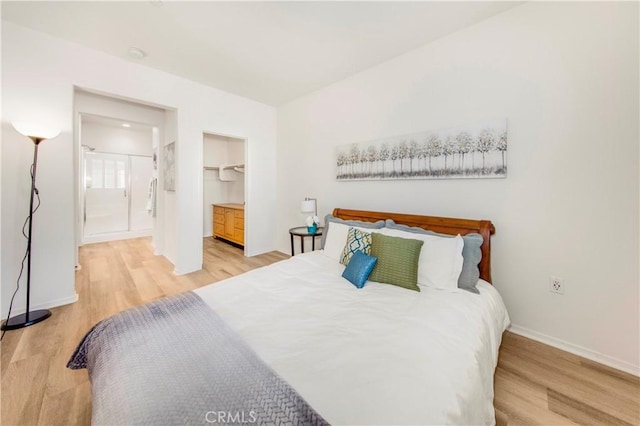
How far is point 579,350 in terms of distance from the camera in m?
1.87

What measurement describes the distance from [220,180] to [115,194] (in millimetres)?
2367

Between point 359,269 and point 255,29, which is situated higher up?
point 255,29

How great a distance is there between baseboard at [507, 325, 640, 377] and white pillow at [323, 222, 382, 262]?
1.53m

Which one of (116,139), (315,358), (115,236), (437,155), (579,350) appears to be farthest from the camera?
(116,139)

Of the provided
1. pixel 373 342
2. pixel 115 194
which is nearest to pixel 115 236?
pixel 115 194

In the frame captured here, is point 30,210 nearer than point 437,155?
Yes

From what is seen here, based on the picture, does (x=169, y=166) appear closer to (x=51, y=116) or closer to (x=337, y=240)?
(x=51, y=116)

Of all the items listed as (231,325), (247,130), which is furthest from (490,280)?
(247,130)

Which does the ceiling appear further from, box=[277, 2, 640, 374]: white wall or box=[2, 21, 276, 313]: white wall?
box=[277, 2, 640, 374]: white wall

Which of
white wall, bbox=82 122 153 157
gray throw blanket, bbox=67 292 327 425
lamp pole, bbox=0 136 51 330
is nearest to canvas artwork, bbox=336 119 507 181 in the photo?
gray throw blanket, bbox=67 292 327 425

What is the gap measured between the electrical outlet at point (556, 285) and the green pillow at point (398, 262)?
3.57ft

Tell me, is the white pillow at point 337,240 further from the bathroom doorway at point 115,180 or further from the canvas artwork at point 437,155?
the bathroom doorway at point 115,180

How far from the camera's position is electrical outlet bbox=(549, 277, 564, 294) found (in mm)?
1929

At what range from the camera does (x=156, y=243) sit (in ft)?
14.8
